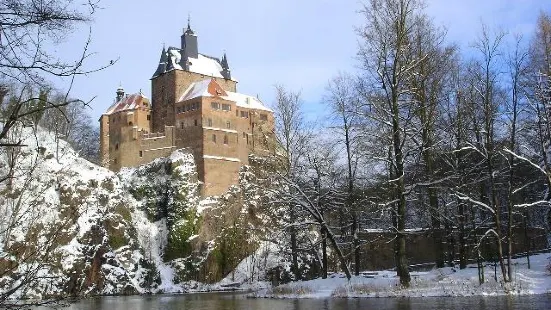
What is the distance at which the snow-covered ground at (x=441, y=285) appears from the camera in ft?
54.3

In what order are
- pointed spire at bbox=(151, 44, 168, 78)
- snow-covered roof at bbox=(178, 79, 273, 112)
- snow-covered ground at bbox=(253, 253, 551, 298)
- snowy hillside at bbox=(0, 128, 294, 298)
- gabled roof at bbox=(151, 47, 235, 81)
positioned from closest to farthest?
snow-covered ground at bbox=(253, 253, 551, 298), snowy hillside at bbox=(0, 128, 294, 298), snow-covered roof at bbox=(178, 79, 273, 112), gabled roof at bbox=(151, 47, 235, 81), pointed spire at bbox=(151, 44, 168, 78)

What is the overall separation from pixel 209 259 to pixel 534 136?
2949 centimetres

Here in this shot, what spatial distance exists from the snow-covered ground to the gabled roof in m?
43.3

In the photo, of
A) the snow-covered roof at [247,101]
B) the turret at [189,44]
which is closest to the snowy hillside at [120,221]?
the snow-covered roof at [247,101]

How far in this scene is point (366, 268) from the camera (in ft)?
129

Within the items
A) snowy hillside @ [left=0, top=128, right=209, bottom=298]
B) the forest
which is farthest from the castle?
the forest

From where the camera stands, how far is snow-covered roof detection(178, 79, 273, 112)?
5616 centimetres

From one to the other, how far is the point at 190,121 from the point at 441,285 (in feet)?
135

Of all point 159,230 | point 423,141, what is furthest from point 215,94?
point 423,141

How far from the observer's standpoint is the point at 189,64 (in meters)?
61.6

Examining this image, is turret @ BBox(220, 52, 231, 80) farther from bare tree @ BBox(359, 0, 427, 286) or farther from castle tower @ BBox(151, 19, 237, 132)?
bare tree @ BBox(359, 0, 427, 286)

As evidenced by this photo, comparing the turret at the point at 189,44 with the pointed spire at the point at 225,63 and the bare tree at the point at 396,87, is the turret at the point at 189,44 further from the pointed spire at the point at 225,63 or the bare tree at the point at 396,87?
the bare tree at the point at 396,87

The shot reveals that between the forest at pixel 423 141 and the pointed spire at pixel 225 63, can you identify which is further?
the pointed spire at pixel 225 63

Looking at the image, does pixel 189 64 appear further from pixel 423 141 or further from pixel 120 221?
pixel 423 141
